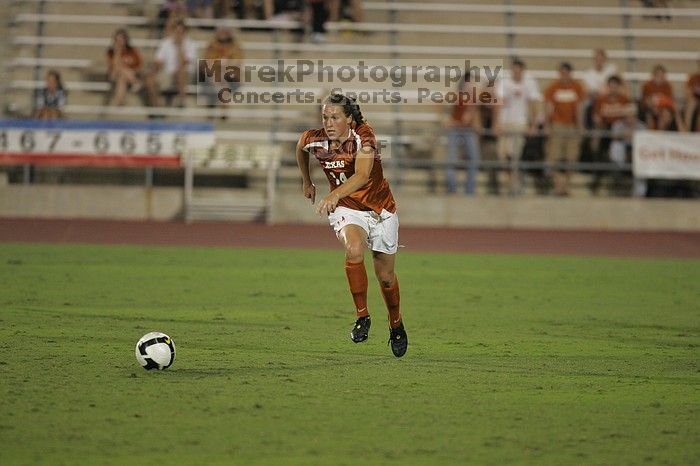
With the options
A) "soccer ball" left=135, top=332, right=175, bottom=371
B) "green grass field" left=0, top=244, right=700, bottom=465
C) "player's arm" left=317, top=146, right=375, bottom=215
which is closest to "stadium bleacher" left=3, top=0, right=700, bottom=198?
"green grass field" left=0, top=244, right=700, bottom=465

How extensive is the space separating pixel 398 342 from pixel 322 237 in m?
11.4

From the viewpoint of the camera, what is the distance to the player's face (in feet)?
29.9

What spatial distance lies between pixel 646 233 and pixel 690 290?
8.12 meters

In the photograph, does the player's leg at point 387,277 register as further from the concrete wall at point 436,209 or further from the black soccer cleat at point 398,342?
the concrete wall at point 436,209

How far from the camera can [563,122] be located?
75.3 ft

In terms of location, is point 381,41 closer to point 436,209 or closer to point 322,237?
point 436,209

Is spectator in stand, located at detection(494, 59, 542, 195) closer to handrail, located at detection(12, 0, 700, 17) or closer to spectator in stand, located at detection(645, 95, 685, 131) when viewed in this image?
spectator in stand, located at detection(645, 95, 685, 131)

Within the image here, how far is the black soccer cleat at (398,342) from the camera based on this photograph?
905cm

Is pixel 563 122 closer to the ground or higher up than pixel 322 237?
higher up

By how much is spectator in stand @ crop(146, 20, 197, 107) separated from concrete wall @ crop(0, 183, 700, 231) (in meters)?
2.52

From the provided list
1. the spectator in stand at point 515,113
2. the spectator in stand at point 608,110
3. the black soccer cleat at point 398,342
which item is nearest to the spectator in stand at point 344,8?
the spectator in stand at point 515,113

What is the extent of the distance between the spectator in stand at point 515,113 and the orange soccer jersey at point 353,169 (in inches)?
527

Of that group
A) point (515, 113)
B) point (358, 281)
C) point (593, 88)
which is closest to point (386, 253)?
point (358, 281)

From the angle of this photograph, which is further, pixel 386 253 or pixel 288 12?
pixel 288 12
